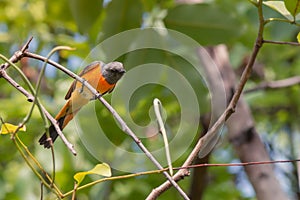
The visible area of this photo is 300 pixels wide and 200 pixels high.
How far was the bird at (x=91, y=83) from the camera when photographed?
19.6 inches

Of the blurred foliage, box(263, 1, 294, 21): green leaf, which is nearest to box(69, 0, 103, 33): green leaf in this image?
the blurred foliage

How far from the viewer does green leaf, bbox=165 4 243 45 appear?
0.92m

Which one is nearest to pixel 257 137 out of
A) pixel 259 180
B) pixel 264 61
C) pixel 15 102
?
pixel 259 180

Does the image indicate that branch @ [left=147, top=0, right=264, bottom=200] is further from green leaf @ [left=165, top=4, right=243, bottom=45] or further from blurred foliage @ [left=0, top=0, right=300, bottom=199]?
green leaf @ [left=165, top=4, right=243, bottom=45]

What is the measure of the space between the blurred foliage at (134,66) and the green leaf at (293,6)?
0.71 ft

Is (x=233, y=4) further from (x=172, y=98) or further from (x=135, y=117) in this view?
(x=135, y=117)

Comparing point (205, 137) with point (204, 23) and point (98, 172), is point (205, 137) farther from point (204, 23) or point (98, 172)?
point (204, 23)

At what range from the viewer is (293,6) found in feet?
1.98

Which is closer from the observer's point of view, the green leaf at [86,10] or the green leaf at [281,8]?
the green leaf at [281,8]

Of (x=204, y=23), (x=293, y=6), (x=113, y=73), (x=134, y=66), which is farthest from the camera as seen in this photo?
(x=204, y=23)

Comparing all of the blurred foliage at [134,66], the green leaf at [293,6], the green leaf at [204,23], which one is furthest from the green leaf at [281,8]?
the green leaf at [204,23]

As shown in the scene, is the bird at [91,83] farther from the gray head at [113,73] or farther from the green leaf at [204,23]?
the green leaf at [204,23]

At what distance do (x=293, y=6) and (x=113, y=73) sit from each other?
22 centimetres

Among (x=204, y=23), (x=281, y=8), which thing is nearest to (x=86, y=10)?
(x=204, y=23)
